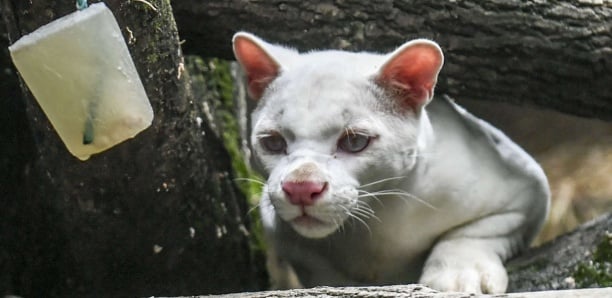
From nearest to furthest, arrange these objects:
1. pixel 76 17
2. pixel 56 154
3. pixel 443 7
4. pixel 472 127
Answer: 1. pixel 76 17
2. pixel 56 154
3. pixel 443 7
4. pixel 472 127

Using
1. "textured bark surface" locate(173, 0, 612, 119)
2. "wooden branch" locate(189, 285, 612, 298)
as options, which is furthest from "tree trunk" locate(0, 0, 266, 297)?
"wooden branch" locate(189, 285, 612, 298)

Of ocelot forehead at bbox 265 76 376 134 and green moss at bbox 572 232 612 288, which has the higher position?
ocelot forehead at bbox 265 76 376 134

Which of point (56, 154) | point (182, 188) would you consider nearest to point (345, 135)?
point (182, 188)

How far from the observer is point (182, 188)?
345 centimetres

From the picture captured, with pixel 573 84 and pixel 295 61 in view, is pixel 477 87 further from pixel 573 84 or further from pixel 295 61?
pixel 295 61

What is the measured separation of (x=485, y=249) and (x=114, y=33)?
61.2 inches

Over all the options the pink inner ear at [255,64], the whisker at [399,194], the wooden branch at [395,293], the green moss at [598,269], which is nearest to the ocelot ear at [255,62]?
the pink inner ear at [255,64]

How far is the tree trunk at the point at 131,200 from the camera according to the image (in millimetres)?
3059

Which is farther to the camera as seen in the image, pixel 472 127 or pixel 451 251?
pixel 472 127

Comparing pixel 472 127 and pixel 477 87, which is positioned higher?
pixel 477 87

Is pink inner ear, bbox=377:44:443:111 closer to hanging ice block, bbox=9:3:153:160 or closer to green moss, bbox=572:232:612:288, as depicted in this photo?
green moss, bbox=572:232:612:288

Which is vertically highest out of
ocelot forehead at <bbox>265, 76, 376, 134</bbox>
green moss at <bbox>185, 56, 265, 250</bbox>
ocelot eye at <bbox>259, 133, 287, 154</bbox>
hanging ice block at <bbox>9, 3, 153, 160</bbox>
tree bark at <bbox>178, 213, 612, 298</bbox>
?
hanging ice block at <bbox>9, 3, 153, 160</bbox>

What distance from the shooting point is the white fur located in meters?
3.11

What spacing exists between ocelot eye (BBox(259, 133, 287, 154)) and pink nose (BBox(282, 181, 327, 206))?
251 millimetres
